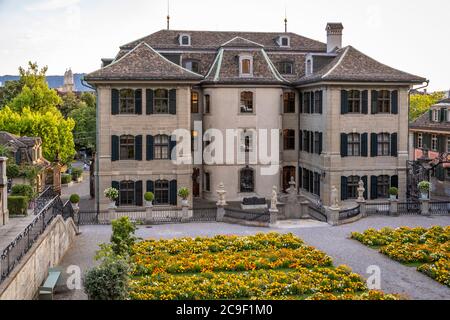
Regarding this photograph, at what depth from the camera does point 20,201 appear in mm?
27094

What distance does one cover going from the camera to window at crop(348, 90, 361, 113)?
123 feet

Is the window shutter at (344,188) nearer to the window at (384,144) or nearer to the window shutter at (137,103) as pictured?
the window at (384,144)

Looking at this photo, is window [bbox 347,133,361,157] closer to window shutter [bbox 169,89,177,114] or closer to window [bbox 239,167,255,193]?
window [bbox 239,167,255,193]

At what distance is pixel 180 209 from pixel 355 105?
13.4 m

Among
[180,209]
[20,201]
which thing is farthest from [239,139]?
[20,201]

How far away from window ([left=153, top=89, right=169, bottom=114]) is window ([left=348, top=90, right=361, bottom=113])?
11.9m

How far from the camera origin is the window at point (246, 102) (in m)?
40.1

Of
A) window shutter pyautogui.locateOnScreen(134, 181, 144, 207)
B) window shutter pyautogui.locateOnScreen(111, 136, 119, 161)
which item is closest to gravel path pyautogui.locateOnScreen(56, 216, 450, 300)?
window shutter pyautogui.locateOnScreen(134, 181, 144, 207)

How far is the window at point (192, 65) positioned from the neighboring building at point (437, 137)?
18929 mm

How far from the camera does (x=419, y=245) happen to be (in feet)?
87.7

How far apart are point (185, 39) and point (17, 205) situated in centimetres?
2142

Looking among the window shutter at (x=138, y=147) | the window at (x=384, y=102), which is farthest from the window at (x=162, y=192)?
the window at (x=384, y=102)

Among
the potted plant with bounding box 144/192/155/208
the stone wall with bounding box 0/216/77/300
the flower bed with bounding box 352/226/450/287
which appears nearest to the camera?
the stone wall with bounding box 0/216/77/300
